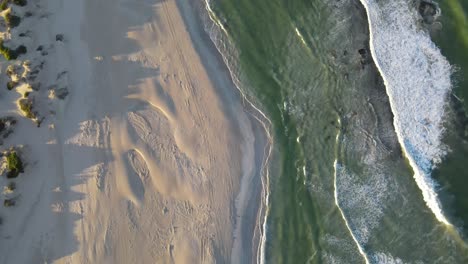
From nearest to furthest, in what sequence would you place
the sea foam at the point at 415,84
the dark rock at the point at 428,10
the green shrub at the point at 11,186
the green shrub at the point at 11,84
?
1. the sea foam at the point at 415,84
2. the dark rock at the point at 428,10
3. the green shrub at the point at 11,186
4. the green shrub at the point at 11,84

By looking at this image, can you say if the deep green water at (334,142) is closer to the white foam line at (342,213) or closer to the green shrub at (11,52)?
the white foam line at (342,213)

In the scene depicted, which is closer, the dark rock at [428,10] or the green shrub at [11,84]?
the dark rock at [428,10]

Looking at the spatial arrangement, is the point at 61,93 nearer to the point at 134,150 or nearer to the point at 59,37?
the point at 59,37

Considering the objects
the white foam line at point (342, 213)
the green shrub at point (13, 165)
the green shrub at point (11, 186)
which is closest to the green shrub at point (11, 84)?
the green shrub at point (13, 165)

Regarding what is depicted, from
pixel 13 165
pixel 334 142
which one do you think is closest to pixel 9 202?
pixel 13 165

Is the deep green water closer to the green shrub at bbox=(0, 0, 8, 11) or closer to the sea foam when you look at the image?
the sea foam

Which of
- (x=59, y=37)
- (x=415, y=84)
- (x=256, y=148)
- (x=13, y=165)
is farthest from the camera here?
(x=59, y=37)
